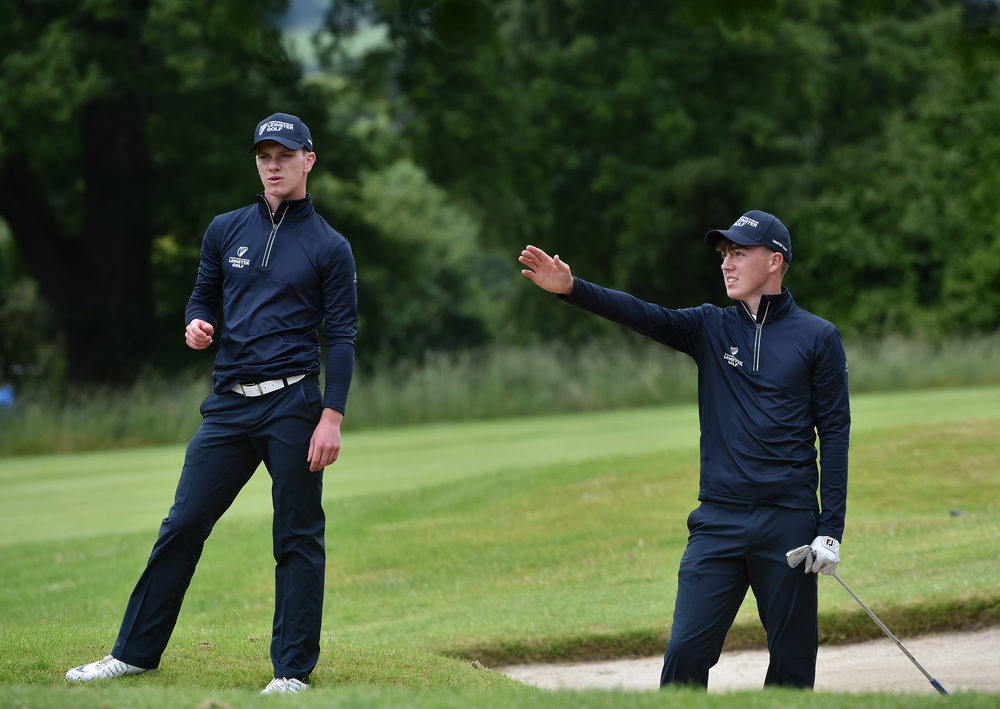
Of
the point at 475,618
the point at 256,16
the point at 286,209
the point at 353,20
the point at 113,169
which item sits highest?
the point at 353,20

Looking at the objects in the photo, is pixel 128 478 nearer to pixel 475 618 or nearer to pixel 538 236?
pixel 475 618

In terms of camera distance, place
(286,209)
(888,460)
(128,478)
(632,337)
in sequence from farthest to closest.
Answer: (632,337) < (128,478) < (888,460) < (286,209)

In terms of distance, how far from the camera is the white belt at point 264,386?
537cm

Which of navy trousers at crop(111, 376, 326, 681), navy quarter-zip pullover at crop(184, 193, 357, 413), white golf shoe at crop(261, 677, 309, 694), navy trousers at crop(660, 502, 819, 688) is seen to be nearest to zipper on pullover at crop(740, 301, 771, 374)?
navy trousers at crop(660, 502, 819, 688)

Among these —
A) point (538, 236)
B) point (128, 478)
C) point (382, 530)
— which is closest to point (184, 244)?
point (538, 236)

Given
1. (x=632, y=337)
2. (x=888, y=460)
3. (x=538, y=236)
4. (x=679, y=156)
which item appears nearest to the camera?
(x=888, y=460)

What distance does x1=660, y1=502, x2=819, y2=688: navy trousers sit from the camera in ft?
16.3

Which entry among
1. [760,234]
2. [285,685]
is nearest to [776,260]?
[760,234]

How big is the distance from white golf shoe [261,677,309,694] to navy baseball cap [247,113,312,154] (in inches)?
→ 83.1

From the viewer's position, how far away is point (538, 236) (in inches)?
1738

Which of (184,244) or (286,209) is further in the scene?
(184,244)

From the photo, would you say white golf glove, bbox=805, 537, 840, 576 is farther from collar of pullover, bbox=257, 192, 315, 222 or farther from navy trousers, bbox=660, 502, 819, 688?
collar of pullover, bbox=257, 192, 315, 222

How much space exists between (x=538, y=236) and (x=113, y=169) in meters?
18.6

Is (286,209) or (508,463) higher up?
(286,209)
